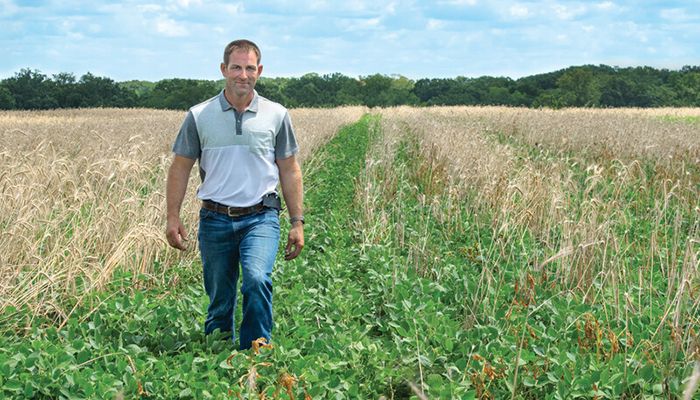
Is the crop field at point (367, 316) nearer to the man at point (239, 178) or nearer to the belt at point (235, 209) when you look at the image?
the man at point (239, 178)

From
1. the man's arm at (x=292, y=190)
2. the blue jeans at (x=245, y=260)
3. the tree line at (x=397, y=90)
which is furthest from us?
the tree line at (x=397, y=90)

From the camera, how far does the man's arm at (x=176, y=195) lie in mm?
4336

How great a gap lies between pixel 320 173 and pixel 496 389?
33.1 ft

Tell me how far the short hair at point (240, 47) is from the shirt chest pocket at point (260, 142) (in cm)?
48

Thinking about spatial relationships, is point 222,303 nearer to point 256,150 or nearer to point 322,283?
point 256,150

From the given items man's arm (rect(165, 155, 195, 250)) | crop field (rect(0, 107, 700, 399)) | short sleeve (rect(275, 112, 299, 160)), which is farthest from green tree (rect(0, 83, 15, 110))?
short sleeve (rect(275, 112, 299, 160))

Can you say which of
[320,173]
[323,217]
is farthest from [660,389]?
[320,173]

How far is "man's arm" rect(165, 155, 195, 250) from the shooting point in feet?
14.2

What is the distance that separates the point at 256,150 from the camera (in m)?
4.21

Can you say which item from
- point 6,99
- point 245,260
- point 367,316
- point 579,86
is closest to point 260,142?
point 245,260

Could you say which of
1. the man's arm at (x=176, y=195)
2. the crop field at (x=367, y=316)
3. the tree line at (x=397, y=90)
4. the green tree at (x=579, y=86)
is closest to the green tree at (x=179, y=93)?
the tree line at (x=397, y=90)

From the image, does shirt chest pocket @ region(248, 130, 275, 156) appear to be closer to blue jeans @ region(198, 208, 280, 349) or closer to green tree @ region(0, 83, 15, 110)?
blue jeans @ region(198, 208, 280, 349)

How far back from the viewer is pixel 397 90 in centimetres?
8781

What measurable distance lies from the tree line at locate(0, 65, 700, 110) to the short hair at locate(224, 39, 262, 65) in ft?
183
